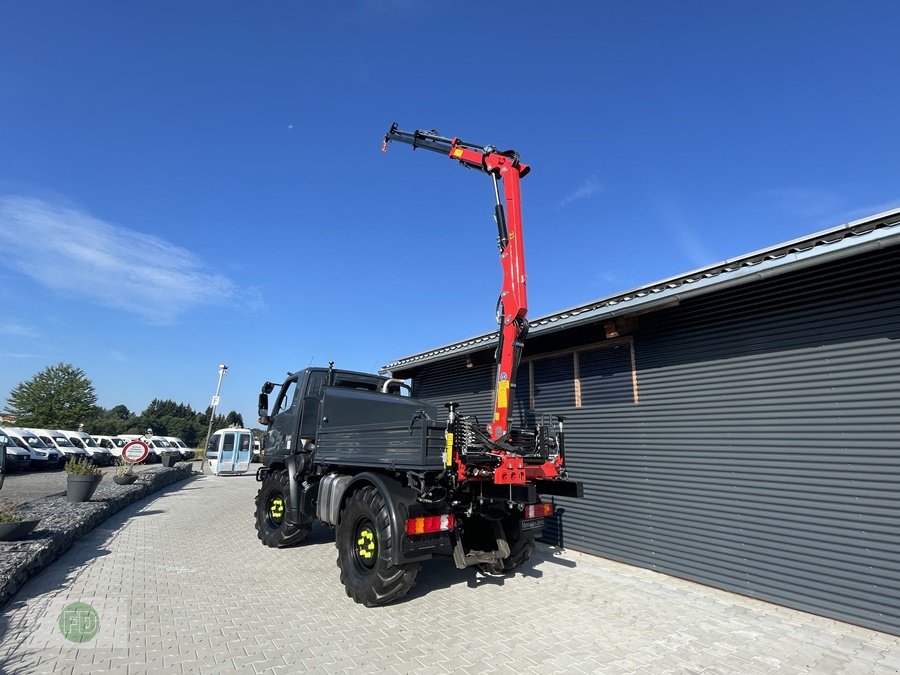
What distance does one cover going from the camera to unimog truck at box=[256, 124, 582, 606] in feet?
15.8

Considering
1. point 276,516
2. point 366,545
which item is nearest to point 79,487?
point 276,516

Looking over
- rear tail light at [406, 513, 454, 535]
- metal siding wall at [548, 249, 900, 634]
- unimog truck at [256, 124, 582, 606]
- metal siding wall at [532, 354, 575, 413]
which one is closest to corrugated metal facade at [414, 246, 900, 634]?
metal siding wall at [548, 249, 900, 634]

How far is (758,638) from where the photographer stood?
4309mm

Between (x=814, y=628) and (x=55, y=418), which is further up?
(x=55, y=418)

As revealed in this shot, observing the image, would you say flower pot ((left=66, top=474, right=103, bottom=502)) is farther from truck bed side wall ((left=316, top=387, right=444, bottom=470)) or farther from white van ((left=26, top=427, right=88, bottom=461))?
white van ((left=26, top=427, right=88, bottom=461))

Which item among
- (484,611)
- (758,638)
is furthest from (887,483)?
(484,611)

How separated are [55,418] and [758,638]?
5114 cm

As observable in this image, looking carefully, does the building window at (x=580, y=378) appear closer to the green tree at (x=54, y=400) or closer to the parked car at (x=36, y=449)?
the parked car at (x=36, y=449)

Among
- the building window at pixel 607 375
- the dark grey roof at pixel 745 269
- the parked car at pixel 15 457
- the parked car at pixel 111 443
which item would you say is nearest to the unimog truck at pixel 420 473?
the building window at pixel 607 375

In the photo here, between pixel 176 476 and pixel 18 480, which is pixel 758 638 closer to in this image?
pixel 176 476

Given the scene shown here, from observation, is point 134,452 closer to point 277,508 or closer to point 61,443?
point 277,508

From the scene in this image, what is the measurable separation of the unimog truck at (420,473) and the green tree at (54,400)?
144ft

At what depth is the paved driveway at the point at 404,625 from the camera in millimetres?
3691

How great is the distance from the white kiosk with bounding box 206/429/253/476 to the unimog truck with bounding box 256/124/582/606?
1700cm
